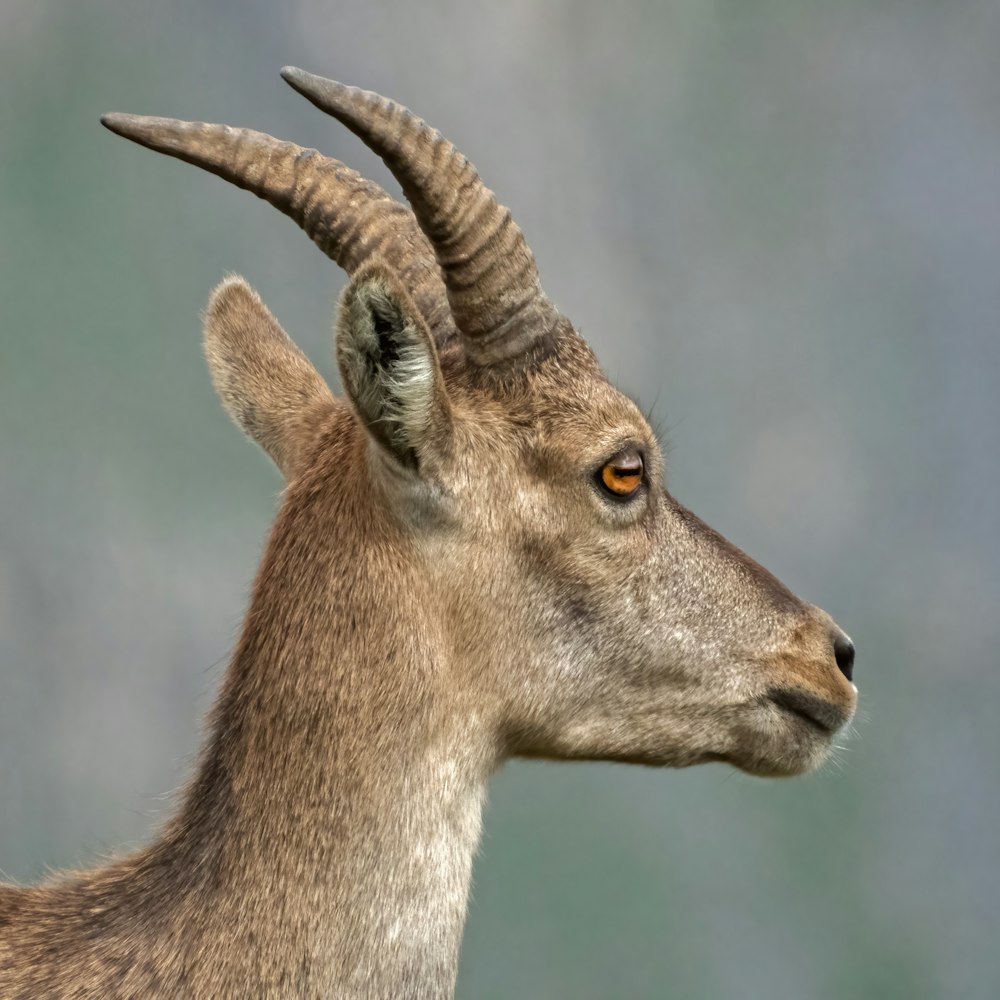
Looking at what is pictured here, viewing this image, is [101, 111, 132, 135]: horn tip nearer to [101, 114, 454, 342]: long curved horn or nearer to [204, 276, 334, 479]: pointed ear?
[101, 114, 454, 342]: long curved horn

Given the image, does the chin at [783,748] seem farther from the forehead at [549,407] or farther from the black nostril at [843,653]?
the forehead at [549,407]

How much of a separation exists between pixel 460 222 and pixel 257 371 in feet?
3.80

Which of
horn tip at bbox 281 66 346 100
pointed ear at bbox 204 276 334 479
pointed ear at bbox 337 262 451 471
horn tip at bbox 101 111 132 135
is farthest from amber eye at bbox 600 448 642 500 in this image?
horn tip at bbox 101 111 132 135

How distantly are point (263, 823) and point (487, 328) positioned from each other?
1367 millimetres

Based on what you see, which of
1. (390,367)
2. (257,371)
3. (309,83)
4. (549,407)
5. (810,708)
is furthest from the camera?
(257,371)

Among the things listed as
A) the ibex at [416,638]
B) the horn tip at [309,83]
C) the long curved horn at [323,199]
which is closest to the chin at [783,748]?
the ibex at [416,638]

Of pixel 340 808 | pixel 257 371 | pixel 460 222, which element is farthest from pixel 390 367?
pixel 257 371

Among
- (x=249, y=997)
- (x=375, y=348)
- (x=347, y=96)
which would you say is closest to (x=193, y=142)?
(x=347, y=96)

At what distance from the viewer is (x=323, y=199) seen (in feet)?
12.2

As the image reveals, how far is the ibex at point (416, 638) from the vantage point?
10.7ft

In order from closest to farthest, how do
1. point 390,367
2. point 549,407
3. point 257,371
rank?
point 390,367 → point 549,407 → point 257,371

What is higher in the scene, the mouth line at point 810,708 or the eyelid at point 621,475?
the eyelid at point 621,475

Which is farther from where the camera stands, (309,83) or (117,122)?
(117,122)

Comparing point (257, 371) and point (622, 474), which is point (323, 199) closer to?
point (257, 371)
